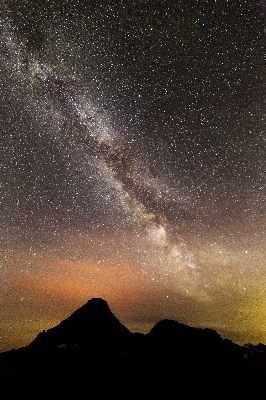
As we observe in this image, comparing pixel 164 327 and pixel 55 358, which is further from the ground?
pixel 164 327

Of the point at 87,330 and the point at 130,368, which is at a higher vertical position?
the point at 87,330

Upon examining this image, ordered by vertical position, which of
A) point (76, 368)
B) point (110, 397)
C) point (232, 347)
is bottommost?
point (110, 397)

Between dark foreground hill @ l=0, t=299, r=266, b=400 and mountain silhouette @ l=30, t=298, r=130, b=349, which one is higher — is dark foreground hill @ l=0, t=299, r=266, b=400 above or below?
below

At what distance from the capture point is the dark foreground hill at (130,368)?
50.7m

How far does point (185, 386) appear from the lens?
52.5m

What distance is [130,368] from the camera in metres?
58.6

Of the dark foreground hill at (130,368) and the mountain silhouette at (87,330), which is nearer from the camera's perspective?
the dark foreground hill at (130,368)

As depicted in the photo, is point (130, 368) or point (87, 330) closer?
point (130, 368)

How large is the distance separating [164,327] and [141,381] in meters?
14.2

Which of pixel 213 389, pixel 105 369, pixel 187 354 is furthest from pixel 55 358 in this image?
pixel 213 389

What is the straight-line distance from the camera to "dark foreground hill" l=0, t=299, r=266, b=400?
50.7 meters

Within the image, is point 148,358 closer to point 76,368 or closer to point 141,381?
point 141,381

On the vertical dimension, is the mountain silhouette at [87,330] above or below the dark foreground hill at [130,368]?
above

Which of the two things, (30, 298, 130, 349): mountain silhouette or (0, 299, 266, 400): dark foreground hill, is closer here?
(0, 299, 266, 400): dark foreground hill
